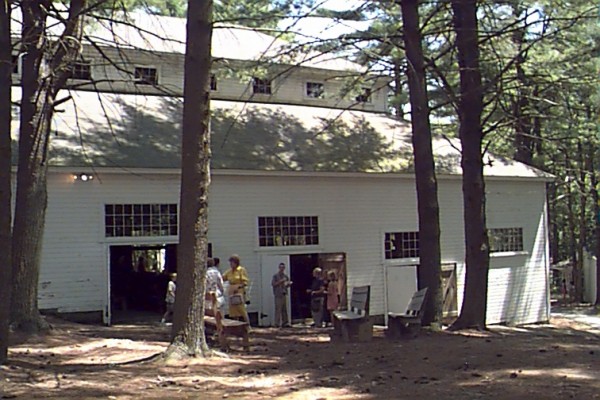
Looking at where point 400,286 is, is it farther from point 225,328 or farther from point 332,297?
point 225,328

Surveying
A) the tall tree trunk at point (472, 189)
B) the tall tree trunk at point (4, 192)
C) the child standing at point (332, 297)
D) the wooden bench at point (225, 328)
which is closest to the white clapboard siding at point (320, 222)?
the child standing at point (332, 297)

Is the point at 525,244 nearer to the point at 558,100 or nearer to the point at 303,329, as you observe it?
the point at 558,100

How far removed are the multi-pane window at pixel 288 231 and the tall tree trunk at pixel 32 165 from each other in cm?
760

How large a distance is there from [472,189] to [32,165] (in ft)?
28.9

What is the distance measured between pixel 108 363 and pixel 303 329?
8624 mm

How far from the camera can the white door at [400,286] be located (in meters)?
22.4

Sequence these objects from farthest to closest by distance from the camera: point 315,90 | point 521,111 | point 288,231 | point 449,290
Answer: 1. point 521,111
2. point 315,90
3. point 449,290
4. point 288,231

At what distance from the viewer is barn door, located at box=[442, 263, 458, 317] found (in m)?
23.3

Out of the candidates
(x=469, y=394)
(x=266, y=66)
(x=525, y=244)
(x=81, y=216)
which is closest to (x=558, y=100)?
(x=525, y=244)

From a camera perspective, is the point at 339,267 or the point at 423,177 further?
the point at 339,267

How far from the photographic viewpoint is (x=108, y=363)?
1049cm

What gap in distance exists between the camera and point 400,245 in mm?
22781

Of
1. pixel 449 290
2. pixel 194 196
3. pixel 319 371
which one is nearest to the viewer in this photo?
pixel 319 371

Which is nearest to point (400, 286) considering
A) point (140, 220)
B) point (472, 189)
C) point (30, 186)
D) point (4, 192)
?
point (472, 189)
